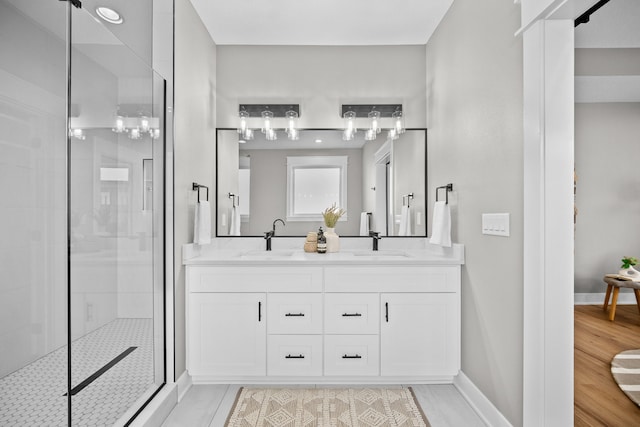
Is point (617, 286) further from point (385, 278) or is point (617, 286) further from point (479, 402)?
point (385, 278)

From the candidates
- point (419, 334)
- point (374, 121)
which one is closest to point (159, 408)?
point (419, 334)

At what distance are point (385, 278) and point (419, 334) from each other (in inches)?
16.8

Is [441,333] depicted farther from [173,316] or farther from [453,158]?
[173,316]

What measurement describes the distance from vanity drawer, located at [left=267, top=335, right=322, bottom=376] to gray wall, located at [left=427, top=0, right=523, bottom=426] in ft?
3.11

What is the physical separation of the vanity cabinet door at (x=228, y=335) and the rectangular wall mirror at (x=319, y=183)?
73 centimetres

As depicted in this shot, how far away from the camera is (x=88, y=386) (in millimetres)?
1603

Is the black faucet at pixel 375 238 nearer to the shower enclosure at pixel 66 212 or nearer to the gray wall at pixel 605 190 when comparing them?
the shower enclosure at pixel 66 212

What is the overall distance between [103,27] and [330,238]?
1915 mm

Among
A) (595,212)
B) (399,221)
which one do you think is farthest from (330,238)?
(595,212)

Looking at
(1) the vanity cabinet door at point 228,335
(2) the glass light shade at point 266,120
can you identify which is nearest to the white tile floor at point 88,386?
(1) the vanity cabinet door at point 228,335

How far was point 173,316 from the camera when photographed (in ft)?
7.29

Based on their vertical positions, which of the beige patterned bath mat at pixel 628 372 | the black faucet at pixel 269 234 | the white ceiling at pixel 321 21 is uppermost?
the white ceiling at pixel 321 21

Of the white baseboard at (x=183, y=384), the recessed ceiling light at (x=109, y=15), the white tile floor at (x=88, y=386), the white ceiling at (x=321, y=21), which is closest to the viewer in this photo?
the white tile floor at (x=88, y=386)

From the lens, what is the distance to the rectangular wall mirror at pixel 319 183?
9.80 feet
